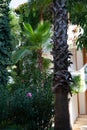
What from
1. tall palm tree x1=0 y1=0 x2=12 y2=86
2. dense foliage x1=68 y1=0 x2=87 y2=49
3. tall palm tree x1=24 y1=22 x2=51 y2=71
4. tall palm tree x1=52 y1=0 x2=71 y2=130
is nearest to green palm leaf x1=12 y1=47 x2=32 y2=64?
tall palm tree x1=24 y1=22 x2=51 y2=71

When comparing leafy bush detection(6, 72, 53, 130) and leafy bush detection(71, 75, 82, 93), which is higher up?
leafy bush detection(71, 75, 82, 93)

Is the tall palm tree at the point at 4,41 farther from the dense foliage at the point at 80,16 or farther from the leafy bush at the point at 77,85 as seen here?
the dense foliage at the point at 80,16

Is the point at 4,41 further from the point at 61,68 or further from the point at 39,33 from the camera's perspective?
the point at 61,68

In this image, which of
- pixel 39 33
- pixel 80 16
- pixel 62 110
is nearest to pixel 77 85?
pixel 39 33

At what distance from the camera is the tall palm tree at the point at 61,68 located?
10.2 meters

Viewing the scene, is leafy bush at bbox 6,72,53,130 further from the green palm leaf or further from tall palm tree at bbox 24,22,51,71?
tall palm tree at bbox 24,22,51,71

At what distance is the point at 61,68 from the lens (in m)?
10.4

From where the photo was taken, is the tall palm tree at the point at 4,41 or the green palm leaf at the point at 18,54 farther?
the tall palm tree at the point at 4,41

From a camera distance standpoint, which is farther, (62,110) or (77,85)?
(77,85)

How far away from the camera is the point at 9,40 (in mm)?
19281

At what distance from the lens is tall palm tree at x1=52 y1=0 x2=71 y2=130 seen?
10180 millimetres

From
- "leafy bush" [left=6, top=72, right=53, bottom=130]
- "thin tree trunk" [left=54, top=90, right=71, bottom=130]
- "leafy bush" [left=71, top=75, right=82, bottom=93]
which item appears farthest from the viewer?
"leafy bush" [left=71, top=75, right=82, bottom=93]

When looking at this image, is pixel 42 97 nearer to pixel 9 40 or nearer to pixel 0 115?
pixel 0 115

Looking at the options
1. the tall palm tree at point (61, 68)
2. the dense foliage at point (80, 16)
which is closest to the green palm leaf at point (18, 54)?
the tall palm tree at point (61, 68)
